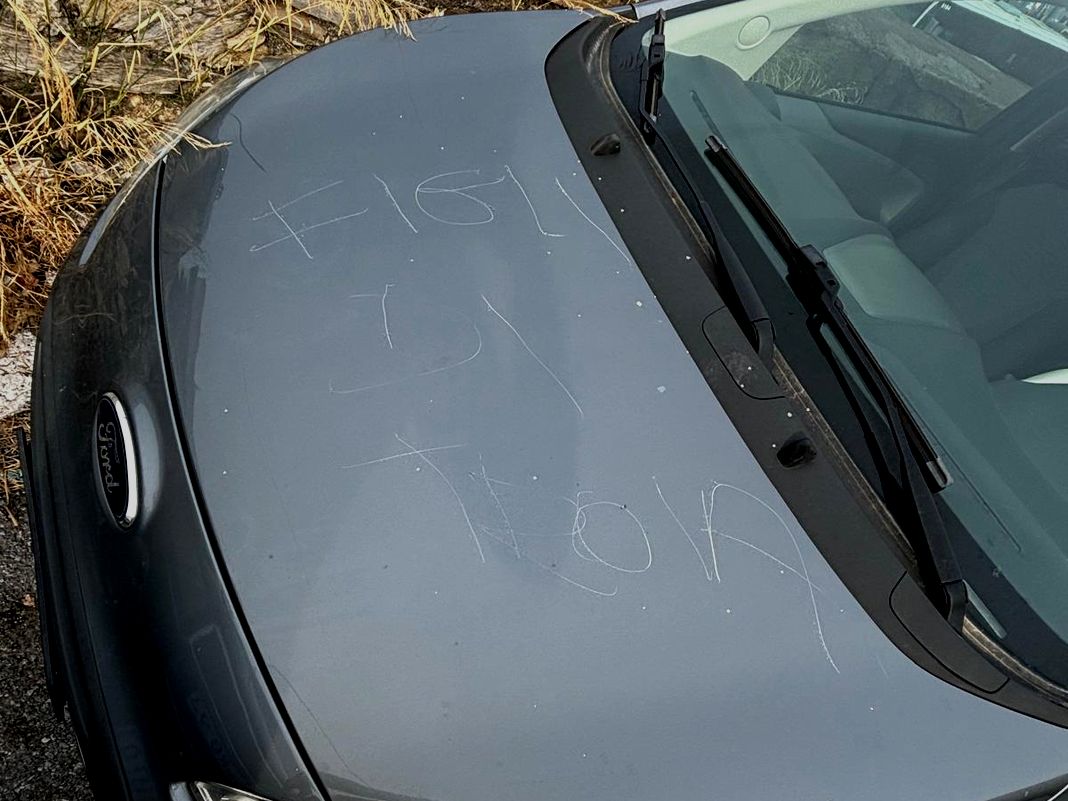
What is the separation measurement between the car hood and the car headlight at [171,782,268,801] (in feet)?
0.38

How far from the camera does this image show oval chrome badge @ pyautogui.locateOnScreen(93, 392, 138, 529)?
1313 mm

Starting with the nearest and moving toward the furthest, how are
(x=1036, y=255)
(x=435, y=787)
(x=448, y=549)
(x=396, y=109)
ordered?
(x=435, y=787) < (x=448, y=549) < (x=1036, y=255) < (x=396, y=109)

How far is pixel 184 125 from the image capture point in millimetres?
1862

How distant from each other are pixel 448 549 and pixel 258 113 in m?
1.06

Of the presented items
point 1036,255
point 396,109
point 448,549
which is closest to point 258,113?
point 396,109

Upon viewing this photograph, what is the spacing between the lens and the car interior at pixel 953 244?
137 cm

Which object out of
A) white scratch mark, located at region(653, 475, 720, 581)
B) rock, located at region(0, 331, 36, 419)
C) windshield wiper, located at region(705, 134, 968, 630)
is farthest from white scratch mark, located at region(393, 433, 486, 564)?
rock, located at region(0, 331, 36, 419)

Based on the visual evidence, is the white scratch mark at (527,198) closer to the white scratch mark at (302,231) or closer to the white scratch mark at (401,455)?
the white scratch mark at (302,231)

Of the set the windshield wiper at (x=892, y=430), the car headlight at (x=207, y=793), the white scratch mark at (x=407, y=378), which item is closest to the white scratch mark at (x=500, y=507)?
the white scratch mark at (x=407, y=378)

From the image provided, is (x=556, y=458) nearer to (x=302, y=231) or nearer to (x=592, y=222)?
(x=592, y=222)

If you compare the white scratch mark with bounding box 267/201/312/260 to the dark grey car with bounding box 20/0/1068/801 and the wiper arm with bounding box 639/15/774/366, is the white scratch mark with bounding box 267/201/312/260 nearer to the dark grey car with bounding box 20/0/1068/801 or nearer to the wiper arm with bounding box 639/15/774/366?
the dark grey car with bounding box 20/0/1068/801

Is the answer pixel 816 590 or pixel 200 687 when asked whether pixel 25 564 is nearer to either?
pixel 200 687

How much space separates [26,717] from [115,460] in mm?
875

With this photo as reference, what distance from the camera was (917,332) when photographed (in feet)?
4.91
